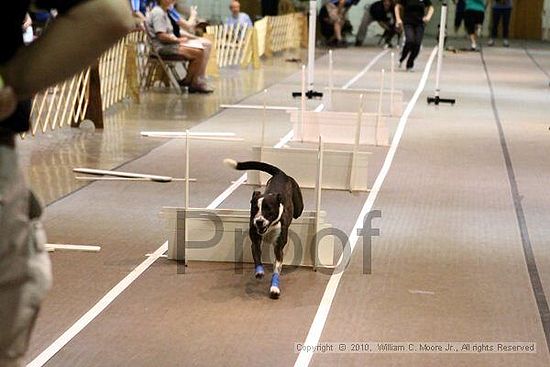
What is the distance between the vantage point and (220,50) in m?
16.5

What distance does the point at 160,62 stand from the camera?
Answer: 1273 centimetres

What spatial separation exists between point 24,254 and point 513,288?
382 centimetres

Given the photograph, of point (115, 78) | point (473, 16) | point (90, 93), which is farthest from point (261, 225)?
point (473, 16)

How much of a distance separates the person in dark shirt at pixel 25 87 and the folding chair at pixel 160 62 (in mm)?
11330

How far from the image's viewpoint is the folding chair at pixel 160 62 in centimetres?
1248

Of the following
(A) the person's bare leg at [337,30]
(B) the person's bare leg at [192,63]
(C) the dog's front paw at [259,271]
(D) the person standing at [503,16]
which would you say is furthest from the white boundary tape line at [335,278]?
(D) the person standing at [503,16]

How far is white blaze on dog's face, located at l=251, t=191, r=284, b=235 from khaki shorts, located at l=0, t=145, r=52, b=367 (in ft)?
10.4

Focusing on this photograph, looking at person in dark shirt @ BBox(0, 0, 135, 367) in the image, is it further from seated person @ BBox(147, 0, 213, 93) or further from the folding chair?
the folding chair

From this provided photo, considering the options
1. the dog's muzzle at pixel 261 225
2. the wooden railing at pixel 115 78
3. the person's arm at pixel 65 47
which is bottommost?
the wooden railing at pixel 115 78

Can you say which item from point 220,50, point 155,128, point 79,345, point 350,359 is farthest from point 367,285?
point 220,50

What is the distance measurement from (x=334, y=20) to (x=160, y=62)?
11.0m

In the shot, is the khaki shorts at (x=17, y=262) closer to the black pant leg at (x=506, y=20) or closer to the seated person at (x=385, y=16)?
the seated person at (x=385, y=16)

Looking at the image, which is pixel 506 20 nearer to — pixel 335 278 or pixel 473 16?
pixel 473 16

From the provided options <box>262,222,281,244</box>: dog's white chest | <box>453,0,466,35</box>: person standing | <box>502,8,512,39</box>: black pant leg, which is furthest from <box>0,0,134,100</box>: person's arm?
<box>502,8,512,39</box>: black pant leg
